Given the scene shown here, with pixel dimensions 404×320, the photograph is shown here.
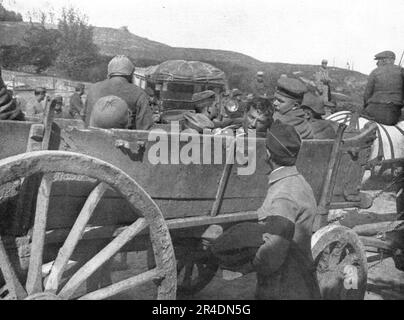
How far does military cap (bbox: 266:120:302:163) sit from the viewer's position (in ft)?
8.73

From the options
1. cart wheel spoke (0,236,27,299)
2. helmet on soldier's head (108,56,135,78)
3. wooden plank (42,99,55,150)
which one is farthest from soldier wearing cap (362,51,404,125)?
cart wheel spoke (0,236,27,299)

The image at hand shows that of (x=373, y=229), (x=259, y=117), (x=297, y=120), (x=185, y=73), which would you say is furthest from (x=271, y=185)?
(x=185, y=73)

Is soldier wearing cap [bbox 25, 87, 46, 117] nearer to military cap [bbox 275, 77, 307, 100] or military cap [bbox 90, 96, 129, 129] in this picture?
military cap [bbox 275, 77, 307, 100]

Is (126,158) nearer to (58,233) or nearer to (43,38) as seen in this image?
(58,233)

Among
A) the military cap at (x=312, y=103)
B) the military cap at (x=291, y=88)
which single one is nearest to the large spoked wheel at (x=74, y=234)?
the military cap at (x=291, y=88)

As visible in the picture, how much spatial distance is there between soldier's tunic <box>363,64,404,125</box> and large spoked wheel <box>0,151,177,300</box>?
501 cm

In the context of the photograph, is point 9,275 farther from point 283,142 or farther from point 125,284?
point 283,142

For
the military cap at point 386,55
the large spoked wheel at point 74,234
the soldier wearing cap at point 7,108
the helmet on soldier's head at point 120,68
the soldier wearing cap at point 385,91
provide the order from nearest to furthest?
the large spoked wheel at point 74,234, the soldier wearing cap at point 7,108, the helmet on soldier's head at point 120,68, the soldier wearing cap at point 385,91, the military cap at point 386,55

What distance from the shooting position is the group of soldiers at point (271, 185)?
2621 millimetres

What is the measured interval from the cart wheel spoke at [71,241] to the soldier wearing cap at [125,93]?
170 cm

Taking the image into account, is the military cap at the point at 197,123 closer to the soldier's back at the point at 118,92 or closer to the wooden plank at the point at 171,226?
the soldier's back at the point at 118,92

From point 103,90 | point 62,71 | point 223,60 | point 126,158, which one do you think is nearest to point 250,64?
point 223,60

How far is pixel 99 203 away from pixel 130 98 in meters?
1.76

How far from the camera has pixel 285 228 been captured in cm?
255
